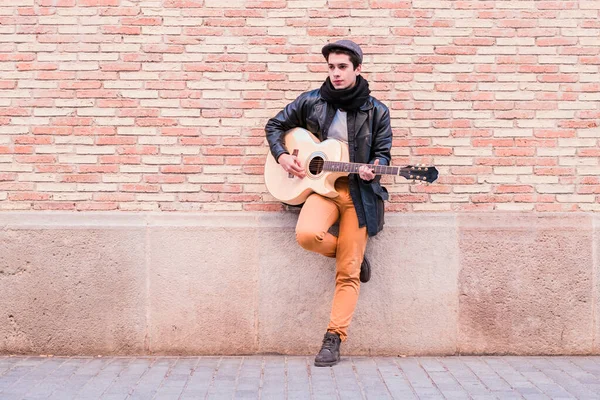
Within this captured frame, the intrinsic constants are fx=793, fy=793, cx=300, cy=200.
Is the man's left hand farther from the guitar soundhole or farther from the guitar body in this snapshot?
the guitar soundhole

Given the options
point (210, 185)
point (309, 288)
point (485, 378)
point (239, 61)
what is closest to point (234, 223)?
point (210, 185)

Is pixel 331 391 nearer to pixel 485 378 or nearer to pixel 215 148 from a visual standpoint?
pixel 485 378

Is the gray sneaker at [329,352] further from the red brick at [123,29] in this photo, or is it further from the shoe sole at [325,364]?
the red brick at [123,29]

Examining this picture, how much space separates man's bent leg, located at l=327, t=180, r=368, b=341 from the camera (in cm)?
554

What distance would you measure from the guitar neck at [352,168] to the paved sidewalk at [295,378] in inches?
52.6

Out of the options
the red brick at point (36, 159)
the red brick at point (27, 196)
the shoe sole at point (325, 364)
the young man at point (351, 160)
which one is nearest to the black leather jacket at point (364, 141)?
the young man at point (351, 160)

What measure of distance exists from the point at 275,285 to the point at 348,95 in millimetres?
1494

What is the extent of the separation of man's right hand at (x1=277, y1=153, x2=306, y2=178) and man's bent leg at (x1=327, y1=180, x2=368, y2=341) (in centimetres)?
32

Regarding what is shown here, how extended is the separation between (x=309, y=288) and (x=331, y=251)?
40 centimetres

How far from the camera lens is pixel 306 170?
5.52 m

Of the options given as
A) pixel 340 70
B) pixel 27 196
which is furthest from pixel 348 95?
pixel 27 196

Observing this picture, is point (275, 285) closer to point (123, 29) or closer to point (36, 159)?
point (36, 159)

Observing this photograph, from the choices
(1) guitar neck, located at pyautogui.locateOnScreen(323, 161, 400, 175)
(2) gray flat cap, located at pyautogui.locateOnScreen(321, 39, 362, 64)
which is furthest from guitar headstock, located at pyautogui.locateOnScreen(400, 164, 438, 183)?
(2) gray flat cap, located at pyautogui.locateOnScreen(321, 39, 362, 64)

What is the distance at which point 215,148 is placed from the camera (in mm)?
5867
